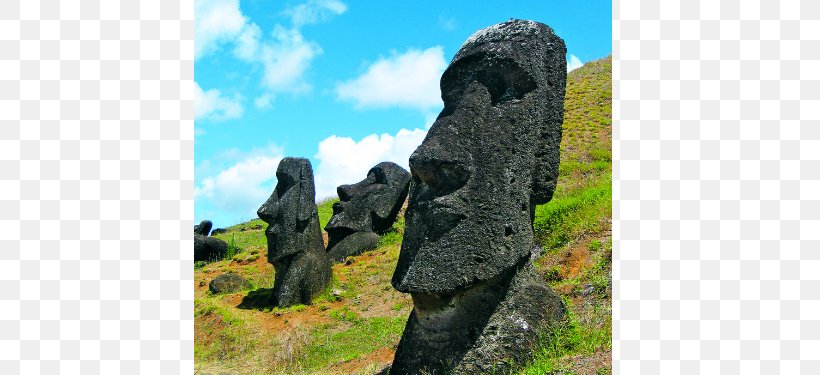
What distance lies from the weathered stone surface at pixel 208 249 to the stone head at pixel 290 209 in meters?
7.98

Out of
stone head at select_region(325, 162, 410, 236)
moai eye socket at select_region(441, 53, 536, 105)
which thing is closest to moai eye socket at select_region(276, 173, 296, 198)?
stone head at select_region(325, 162, 410, 236)

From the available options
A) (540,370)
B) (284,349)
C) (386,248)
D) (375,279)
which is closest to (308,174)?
(375,279)

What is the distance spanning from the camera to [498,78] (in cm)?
673

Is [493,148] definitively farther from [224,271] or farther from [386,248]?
[224,271]

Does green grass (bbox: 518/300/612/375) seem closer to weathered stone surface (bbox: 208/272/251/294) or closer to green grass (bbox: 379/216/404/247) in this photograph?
weathered stone surface (bbox: 208/272/251/294)

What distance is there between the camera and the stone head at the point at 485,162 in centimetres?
622

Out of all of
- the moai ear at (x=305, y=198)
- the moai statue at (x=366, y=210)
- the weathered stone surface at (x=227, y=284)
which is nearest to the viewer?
the moai ear at (x=305, y=198)

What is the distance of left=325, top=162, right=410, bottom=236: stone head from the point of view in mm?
19375

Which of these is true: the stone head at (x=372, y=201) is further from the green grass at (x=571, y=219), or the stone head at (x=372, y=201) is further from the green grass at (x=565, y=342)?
the green grass at (x=565, y=342)

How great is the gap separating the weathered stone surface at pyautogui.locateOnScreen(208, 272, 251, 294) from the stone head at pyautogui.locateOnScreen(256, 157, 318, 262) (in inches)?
89.0

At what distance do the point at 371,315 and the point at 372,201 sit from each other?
7544mm

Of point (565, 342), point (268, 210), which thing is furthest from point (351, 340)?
point (565, 342)

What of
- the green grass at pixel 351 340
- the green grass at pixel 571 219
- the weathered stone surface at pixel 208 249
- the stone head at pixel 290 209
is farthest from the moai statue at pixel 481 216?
the weathered stone surface at pixel 208 249

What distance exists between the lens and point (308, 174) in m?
15.0
